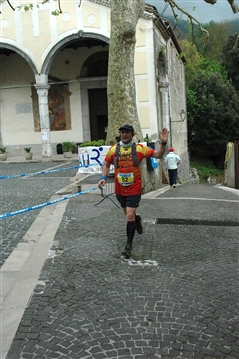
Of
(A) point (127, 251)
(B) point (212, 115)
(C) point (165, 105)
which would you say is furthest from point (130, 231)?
(B) point (212, 115)

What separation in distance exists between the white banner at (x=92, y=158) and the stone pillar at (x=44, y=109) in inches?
389

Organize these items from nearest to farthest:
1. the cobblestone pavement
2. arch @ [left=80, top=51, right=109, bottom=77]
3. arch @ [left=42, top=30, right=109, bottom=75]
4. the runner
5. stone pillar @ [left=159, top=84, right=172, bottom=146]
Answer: the cobblestone pavement, the runner, arch @ [left=42, top=30, right=109, bottom=75], stone pillar @ [left=159, top=84, right=172, bottom=146], arch @ [left=80, top=51, right=109, bottom=77]

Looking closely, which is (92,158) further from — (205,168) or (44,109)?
(205,168)

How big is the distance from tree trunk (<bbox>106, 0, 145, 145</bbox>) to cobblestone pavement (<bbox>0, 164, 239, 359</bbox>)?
14.7 ft

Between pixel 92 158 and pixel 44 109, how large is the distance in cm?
1044

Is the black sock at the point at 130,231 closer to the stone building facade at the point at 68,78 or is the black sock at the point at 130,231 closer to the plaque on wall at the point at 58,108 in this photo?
the stone building facade at the point at 68,78

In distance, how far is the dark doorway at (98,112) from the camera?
968 inches

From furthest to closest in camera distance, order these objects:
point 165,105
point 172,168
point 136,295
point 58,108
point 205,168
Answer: point 205,168 → point 58,108 → point 165,105 → point 172,168 → point 136,295

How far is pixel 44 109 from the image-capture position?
2041cm

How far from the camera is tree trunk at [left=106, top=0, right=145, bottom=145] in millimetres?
10039

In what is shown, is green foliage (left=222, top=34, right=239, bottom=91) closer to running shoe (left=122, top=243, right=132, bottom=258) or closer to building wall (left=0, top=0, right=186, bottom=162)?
building wall (left=0, top=0, right=186, bottom=162)

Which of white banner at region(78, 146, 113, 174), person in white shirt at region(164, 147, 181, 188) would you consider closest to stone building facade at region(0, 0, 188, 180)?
person in white shirt at region(164, 147, 181, 188)

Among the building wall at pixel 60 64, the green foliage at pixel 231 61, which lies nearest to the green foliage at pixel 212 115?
the building wall at pixel 60 64

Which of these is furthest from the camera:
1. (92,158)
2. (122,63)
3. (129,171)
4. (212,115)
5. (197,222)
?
(212,115)
